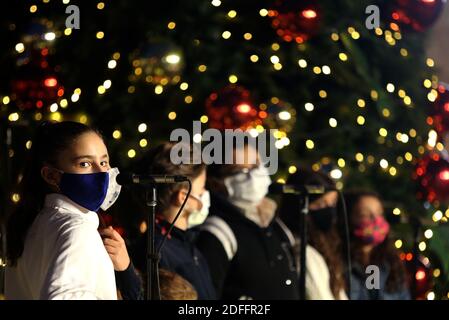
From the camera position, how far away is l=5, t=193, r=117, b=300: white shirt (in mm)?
3686

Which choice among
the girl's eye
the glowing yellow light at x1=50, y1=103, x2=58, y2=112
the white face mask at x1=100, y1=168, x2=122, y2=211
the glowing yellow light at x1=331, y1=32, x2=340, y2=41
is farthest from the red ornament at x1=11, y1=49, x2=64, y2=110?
the glowing yellow light at x1=331, y1=32, x2=340, y2=41

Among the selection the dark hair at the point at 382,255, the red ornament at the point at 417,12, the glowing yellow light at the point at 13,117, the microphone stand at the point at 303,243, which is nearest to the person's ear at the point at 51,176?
the microphone stand at the point at 303,243

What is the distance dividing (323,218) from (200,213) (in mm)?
1189

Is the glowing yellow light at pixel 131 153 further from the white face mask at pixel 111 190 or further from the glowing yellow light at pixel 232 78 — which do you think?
the white face mask at pixel 111 190

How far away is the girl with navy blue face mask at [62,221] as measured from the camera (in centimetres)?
372

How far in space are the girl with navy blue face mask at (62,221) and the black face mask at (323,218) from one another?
2.68 m

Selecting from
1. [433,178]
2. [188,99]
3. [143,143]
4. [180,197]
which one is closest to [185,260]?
[180,197]

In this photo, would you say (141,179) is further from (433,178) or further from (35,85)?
(433,178)

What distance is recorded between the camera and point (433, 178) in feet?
24.8

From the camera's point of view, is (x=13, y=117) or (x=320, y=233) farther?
(x=320, y=233)

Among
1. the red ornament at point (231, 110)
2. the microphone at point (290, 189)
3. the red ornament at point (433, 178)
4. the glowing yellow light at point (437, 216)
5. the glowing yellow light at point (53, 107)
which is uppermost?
the red ornament at point (231, 110)

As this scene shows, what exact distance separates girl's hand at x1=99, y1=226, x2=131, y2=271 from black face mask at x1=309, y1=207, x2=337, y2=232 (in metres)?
2.69

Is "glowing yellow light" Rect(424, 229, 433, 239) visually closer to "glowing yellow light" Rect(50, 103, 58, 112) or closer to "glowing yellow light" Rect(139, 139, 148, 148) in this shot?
"glowing yellow light" Rect(139, 139, 148, 148)
